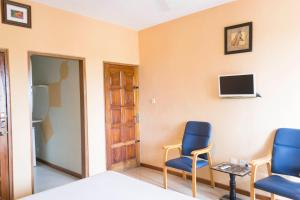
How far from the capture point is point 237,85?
3139 mm

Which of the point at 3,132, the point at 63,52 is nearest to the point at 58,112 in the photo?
the point at 63,52

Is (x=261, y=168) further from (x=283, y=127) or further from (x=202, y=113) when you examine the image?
(x=202, y=113)

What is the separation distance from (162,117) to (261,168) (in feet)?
5.94

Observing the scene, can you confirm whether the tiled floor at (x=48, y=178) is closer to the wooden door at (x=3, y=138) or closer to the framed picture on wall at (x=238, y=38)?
the wooden door at (x=3, y=138)

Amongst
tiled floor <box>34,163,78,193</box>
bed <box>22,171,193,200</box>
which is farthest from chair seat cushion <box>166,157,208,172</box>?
→ tiled floor <box>34,163,78,193</box>

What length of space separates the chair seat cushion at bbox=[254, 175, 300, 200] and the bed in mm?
1082

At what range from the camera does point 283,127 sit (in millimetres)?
2842

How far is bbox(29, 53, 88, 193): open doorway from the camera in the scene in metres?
3.78

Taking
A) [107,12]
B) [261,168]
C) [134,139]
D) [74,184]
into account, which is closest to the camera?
[74,184]

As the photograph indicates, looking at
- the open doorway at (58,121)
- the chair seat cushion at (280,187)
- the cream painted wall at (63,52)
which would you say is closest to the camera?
the chair seat cushion at (280,187)

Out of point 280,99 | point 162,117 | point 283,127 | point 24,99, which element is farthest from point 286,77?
point 24,99

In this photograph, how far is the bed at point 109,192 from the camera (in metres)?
1.80

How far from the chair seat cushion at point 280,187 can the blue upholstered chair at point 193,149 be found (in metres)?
0.88

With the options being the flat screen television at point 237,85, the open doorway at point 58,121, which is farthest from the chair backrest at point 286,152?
the open doorway at point 58,121
